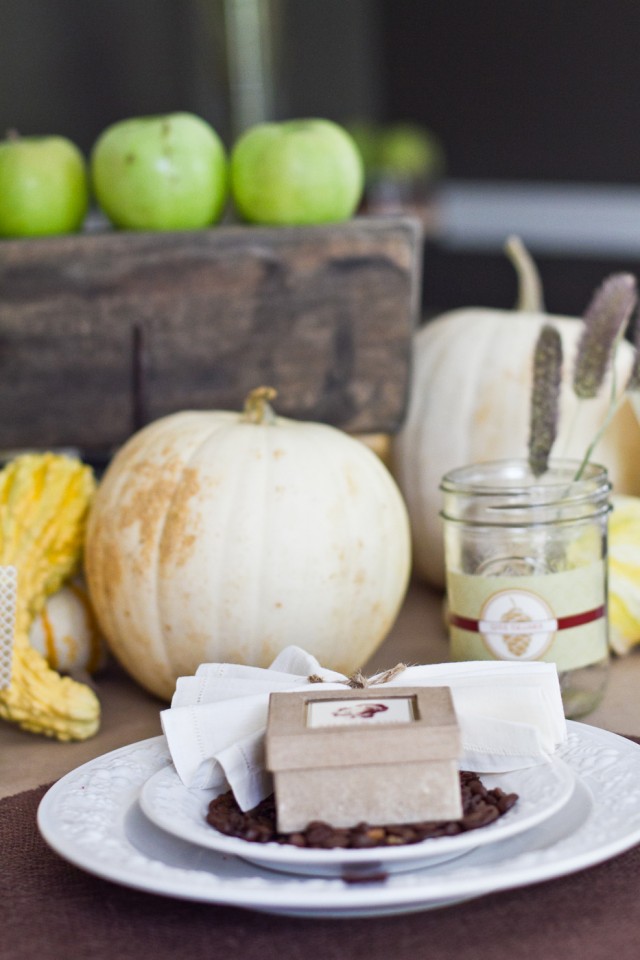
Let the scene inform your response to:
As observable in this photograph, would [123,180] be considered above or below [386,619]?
above

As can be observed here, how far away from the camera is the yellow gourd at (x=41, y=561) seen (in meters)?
0.93

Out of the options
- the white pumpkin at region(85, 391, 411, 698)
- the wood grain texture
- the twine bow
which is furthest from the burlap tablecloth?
the wood grain texture

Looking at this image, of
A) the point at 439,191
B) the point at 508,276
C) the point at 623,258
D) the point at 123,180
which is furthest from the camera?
the point at 439,191

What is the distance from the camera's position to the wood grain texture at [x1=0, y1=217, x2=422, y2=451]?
1.18 m

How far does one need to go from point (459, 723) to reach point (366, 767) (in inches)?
3.6

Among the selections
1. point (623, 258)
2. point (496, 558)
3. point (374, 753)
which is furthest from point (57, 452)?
point (623, 258)

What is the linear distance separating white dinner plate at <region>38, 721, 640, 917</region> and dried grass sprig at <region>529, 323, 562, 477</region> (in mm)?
264

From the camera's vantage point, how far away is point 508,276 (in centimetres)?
433

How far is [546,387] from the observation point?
3.05ft

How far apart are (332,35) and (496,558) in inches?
197

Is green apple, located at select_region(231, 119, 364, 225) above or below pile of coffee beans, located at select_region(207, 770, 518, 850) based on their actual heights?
above

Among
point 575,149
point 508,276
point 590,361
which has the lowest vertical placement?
point 508,276

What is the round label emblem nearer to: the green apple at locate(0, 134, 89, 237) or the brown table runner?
the brown table runner

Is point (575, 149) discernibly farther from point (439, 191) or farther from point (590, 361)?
point (590, 361)
